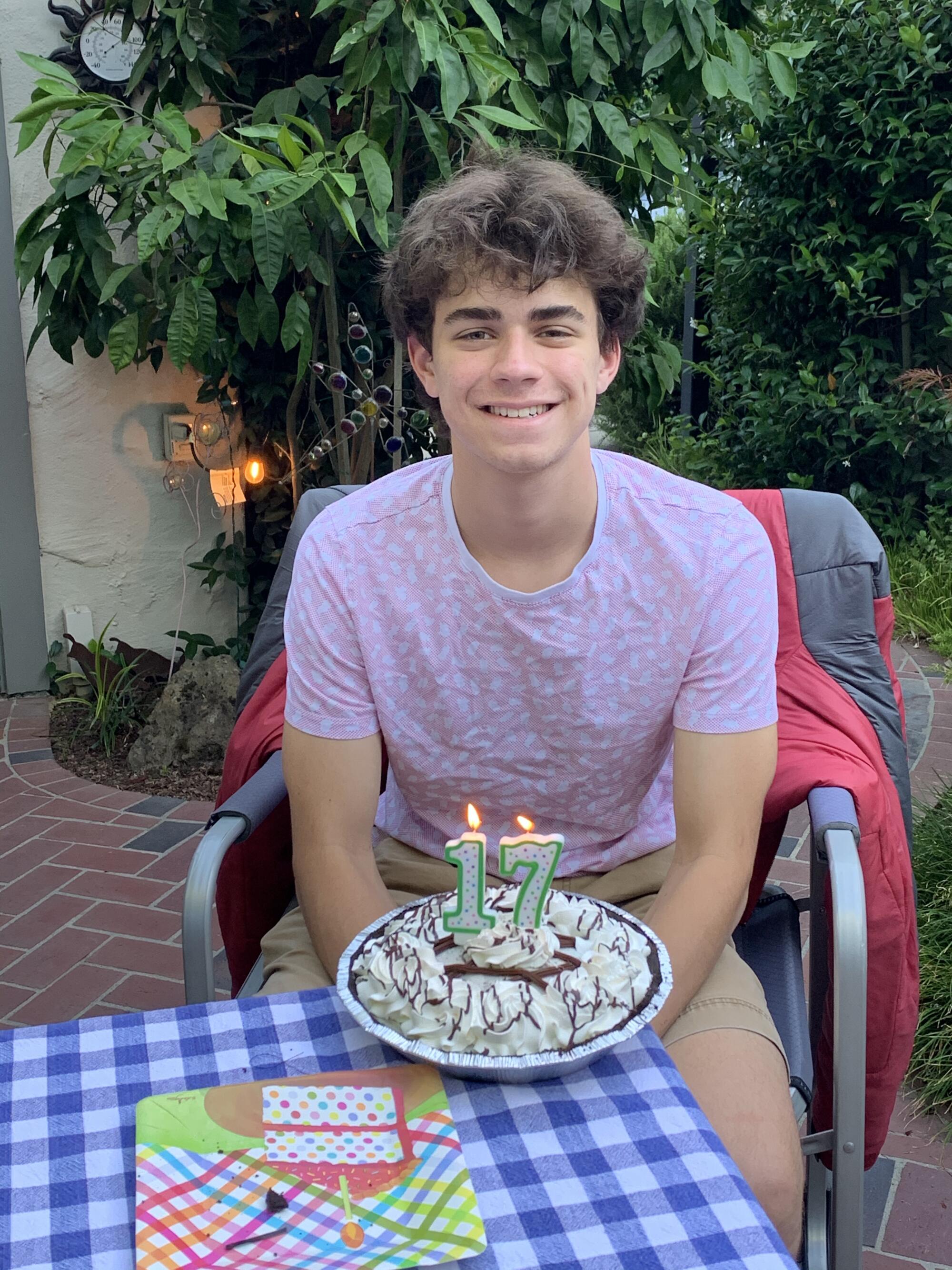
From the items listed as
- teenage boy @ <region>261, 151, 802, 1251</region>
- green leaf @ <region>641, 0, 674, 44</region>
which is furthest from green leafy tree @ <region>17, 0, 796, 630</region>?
teenage boy @ <region>261, 151, 802, 1251</region>

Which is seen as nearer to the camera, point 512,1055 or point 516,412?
point 512,1055

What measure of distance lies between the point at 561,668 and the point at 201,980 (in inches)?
23.9

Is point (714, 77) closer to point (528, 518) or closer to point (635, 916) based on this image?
point (528, 518)

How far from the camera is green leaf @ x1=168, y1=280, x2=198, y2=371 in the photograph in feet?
10.3

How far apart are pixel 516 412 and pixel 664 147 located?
203 centimetres

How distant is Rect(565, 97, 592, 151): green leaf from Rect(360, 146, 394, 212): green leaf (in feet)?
2.16

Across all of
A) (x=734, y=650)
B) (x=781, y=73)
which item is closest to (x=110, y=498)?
(x=781, y=73)

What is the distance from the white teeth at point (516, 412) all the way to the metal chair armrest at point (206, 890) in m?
0.64

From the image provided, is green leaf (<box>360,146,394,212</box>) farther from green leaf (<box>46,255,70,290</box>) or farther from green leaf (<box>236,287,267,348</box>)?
green leaf (<box>46,255,70,290</box>)

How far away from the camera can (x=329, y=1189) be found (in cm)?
90

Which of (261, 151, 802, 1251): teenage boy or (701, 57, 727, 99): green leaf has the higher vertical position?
(701, 57, 727, 99): green leaf

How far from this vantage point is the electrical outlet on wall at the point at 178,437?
14.5 ft

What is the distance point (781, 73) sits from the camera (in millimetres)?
3184

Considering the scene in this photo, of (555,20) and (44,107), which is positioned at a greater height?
(555,20)
